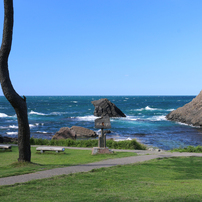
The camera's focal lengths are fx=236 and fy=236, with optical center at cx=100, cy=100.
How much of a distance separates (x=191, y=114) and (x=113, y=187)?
41159mm

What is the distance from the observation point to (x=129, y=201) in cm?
562

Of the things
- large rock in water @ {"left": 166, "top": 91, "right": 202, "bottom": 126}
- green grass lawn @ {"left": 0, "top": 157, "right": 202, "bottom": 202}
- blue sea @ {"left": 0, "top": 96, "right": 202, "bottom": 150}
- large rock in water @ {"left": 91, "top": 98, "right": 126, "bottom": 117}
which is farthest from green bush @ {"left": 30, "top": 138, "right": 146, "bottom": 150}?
large rock in water @ {"left": 91, "top": 98, "right": 126, "bottom": 117}

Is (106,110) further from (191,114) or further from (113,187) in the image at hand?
(113,187)

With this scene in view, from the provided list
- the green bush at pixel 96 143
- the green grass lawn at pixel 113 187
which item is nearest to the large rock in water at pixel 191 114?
the green bush at pixel 96 143

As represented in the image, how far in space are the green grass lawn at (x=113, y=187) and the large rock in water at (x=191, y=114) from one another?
112ft

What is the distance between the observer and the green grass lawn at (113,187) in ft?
19.6

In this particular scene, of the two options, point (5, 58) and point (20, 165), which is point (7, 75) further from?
point (20, 165)

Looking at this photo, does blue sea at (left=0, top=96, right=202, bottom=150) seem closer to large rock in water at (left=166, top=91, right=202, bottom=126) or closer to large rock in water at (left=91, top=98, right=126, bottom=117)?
large rock in water at (left=166, top=91, right=202, bottom=126)

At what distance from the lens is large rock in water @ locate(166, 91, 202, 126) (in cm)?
4156

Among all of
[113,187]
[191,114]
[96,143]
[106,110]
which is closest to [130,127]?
[191,114]

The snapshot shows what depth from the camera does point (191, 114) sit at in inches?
1759

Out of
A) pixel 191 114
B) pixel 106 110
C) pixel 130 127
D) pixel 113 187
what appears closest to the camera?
pixel 113 187

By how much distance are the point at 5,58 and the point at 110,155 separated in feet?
25.0

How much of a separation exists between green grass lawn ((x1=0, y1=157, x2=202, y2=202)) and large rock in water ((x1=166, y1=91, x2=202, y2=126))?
34.1 m
